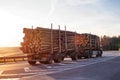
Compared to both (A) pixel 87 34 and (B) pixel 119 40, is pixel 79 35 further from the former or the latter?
(B) pixel 119 40

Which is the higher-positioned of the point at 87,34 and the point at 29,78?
the point at 87,34

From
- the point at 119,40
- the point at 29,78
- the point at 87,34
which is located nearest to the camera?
the point at 29,78

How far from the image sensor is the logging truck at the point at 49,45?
86.7ft

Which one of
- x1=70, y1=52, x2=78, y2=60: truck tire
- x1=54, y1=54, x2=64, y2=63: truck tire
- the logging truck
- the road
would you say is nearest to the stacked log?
the logging truck

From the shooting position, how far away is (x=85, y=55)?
37.4m

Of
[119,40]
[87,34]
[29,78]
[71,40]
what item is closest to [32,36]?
[71,40]

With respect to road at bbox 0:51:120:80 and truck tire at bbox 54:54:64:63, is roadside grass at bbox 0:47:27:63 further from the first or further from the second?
road at bbox 0:51:120:80

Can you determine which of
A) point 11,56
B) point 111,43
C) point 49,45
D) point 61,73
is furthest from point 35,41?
point 111,43

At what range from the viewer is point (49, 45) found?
91.3 ft

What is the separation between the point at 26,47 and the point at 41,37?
1508 millimetres

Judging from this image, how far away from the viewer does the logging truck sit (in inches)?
1040

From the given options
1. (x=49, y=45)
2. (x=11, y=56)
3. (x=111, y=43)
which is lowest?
(x=11, y=56)

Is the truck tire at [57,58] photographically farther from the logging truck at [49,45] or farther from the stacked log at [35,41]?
the stacked log at [35,41]

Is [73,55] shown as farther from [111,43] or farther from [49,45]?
[111,43]
